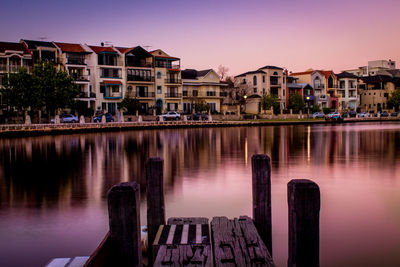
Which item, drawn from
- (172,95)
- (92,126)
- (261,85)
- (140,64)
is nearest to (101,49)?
(140,64)

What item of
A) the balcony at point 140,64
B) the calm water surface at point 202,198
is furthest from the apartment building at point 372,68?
the calm water surface at point 202,198

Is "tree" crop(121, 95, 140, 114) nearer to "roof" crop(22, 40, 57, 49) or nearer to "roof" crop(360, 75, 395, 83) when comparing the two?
"roof" crop(22, 40, 57, 49)

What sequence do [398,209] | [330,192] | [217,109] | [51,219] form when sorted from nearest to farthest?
[51,219]
[398,209]
[330,192]
[217,109]

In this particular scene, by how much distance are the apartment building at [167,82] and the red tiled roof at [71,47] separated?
1548 centimetres

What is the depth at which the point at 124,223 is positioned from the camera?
425 cm

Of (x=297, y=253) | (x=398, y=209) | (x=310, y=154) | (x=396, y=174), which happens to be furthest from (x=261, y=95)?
(x=297, y=253)

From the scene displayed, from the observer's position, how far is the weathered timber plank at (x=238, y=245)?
470cm

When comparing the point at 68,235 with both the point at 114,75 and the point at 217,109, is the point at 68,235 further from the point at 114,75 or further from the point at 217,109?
the point at 217,109

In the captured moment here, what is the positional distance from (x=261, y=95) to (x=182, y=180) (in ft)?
278

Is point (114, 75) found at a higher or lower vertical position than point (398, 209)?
higher

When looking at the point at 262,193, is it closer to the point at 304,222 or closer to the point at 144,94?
the point at 304,222

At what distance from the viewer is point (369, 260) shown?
756 cm

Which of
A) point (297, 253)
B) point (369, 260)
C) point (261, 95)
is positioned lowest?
point (369, 260)

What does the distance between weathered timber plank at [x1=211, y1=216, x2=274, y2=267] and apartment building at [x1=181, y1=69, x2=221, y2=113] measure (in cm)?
8136
